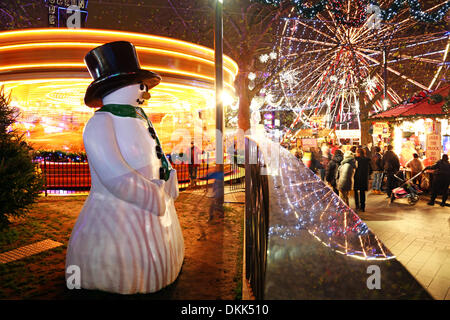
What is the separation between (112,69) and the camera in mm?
2590

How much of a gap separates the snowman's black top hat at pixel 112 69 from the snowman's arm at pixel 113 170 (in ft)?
1.15

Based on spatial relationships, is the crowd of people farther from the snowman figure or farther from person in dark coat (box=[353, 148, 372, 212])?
the snowman figure

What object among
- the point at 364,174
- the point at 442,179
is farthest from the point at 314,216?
the point at 442,179

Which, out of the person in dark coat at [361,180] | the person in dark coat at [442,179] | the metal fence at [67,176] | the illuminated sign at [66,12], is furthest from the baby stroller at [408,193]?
the illuminated sign at [66,12]

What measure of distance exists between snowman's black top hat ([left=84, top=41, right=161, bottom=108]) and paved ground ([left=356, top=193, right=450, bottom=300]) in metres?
3.82

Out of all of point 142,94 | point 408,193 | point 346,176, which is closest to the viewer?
point 142,94

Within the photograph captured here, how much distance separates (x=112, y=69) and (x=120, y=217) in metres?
1.32

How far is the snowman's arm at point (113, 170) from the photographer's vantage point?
226cm

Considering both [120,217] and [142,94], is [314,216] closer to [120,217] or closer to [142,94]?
[120,217]

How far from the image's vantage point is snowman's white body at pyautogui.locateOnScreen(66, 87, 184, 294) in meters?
2.29

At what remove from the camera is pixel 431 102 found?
959cm

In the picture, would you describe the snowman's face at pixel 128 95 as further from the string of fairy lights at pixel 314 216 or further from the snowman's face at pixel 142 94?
the string of fairy lights at pixel 314 216

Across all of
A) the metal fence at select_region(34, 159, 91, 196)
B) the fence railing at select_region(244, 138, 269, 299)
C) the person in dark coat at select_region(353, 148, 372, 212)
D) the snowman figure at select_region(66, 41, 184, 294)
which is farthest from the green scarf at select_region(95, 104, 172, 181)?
the metal fence at select_region(34, 159, 91, 196)

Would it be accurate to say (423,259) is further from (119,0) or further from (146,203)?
(119,0)
